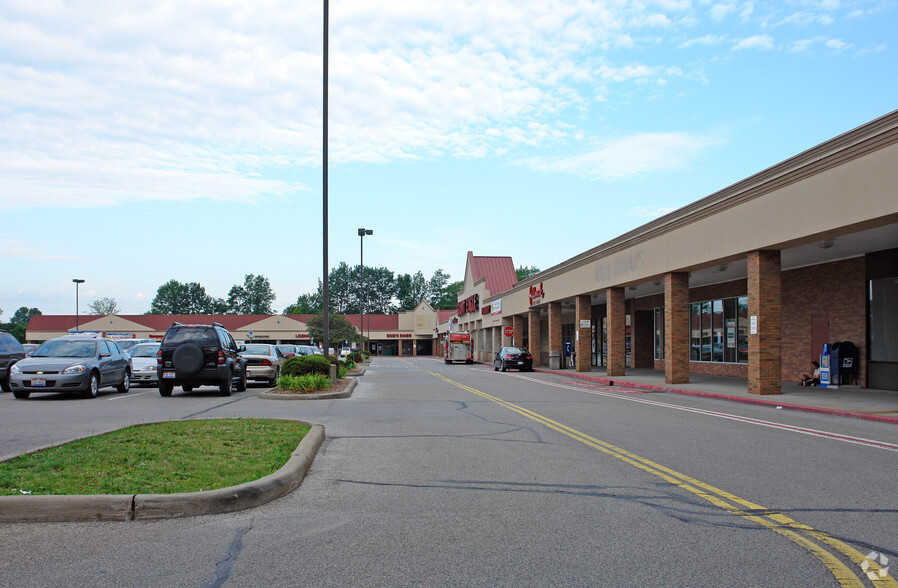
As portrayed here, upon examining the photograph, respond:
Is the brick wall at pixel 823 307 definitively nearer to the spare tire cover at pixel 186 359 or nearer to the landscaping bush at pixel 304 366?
the landscaping bush at pixel 304 366

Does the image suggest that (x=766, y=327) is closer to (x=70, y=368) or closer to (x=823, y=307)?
(x=823, y=307)

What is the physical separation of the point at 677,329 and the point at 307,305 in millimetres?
141178

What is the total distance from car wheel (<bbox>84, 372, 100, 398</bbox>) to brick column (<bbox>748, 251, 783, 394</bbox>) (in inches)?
707

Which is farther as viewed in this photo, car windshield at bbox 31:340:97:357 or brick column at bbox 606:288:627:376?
brick column at bbox 606:288:627:376

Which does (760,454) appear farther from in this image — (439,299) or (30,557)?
(439,299)

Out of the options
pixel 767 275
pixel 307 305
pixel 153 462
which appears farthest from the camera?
pixel 307 305

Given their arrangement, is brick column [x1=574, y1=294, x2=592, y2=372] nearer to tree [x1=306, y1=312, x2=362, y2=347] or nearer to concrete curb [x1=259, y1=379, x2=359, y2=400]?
concrete curb [x1=259, y1=379, x2=359, y2=400]

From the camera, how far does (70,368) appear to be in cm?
1753

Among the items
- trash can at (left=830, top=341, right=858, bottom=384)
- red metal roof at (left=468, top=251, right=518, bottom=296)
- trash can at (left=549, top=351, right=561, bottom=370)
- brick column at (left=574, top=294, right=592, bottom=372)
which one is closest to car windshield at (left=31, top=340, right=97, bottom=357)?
trash can at (left=830, top=341, right=858, bottom=384)

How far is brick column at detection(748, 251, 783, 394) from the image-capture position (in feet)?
63.7

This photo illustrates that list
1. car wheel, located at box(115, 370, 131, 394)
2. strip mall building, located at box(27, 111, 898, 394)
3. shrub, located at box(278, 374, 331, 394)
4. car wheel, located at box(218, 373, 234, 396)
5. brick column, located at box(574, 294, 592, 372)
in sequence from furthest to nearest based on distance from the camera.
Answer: brick column, located at box(574, 294, 592, 372)
car wheel, located at box(115, 370, 131, 394)
shrub, located at box(278, 374, 331, 394)
car wheel, located at box(218, 373, 234, 396)
strip mall building, located at box(27, 111, 898, 394)

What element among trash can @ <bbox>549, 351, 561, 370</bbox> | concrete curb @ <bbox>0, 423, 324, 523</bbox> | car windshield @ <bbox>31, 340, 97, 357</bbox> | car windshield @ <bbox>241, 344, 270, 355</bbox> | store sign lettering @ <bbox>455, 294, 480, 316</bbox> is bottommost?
trash can @ <bbox>549, 351, 561, 370</bbox>

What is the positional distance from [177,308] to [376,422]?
163m

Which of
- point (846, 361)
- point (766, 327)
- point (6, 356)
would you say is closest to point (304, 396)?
point (6, 356)
